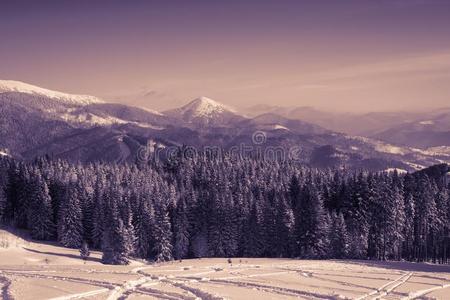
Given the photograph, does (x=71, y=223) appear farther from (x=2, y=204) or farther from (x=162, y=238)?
(x=2, y=204)

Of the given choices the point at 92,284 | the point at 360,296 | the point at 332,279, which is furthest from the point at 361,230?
the point at 92,284

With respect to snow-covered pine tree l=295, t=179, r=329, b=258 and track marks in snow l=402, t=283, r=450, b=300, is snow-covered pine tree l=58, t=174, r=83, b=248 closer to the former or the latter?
snow-covered pine tree l=295, t=179, r=329, b=258

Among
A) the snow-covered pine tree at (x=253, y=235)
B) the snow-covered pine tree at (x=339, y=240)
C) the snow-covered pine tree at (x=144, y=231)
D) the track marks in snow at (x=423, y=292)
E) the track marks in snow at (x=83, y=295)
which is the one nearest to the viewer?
the track marks in snow at (x=83, y=295)

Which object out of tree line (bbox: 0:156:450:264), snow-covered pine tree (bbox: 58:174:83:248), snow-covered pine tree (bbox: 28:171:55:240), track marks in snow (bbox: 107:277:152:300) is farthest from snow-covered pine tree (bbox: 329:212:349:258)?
snow-covered pine tree (bbox: 28:171:55:240)

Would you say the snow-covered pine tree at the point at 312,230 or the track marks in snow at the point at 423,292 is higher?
the snow-covered pine tree at the point at 312,230

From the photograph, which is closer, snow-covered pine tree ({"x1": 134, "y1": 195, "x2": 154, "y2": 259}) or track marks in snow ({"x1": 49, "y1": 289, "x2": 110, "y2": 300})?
track marks in snow ({"x1": 49, "y1": 289, "x2": 110, "y2": 300})

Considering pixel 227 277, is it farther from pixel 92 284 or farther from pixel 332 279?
pixel 92 284

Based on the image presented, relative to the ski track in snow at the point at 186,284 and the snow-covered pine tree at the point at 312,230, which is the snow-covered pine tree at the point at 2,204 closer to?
the snow-covered pine tree at the point at 312,230

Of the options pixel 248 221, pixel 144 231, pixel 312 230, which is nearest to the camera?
pixel 312 230

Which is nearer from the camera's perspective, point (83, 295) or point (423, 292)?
point (83, 295)

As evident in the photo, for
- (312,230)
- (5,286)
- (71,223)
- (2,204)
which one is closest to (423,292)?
(5,286)

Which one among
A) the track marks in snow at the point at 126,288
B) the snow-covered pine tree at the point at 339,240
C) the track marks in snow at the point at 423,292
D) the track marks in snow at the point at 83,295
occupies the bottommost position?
the track marks in snow at the point at 83,295

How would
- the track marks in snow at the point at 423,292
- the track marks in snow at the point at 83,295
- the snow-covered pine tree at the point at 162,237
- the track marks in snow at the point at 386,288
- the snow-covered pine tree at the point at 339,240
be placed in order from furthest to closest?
1. the snow-covered pine tree at the point at 162,237
2. the snow-covered pine tree at the point at 339,240
3. the track marks in snow at the point at 423,292
4. the track marks in snow at the point at 386,288
5. the track marks in snow at the point at 83,295

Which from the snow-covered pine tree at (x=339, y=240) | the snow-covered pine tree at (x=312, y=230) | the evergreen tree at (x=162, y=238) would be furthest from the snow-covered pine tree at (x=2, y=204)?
the snow-covered pine tree at (x=339, y=240)
